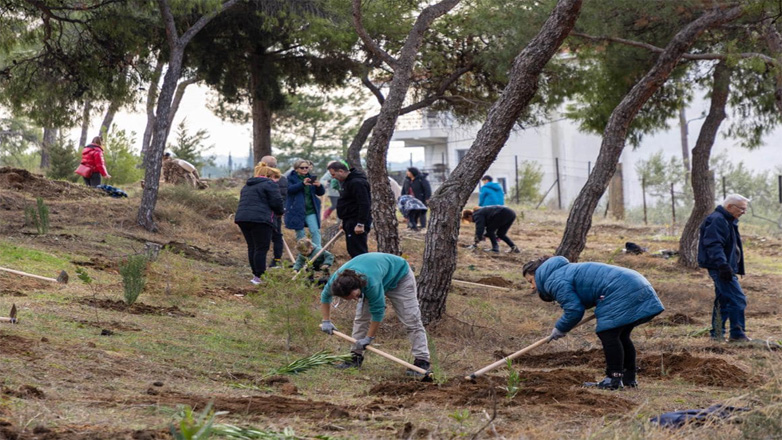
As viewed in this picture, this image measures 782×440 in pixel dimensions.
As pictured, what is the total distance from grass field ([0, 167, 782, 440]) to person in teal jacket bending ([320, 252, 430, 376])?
0.26m

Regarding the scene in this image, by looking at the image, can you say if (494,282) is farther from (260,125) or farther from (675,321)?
(260,125)

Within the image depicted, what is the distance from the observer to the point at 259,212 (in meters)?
10.8

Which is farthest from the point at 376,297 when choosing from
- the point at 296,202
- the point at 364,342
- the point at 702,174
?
the point at 702,174

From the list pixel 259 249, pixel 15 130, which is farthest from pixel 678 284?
pixel 15 130

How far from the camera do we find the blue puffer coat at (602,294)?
6586mm

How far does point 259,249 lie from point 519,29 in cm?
646

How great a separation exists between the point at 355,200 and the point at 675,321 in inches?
154

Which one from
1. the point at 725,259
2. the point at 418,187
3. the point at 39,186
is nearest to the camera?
the point at 725,259

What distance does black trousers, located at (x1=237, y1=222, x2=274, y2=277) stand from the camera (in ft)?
35.6

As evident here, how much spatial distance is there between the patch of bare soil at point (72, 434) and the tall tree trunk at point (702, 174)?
43.6 feet

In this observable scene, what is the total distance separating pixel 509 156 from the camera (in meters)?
51.9

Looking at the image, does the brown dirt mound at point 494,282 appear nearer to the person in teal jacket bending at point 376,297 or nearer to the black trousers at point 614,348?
the person in teal jacket bending at point 376,297

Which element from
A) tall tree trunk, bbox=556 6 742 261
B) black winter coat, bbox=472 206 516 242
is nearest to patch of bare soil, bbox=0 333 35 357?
tall tree trunk, bbox=556 6 742 261

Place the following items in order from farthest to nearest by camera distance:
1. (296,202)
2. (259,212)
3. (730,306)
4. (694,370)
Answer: (296,202) < (259,212) < (730,306) < (694,370)
